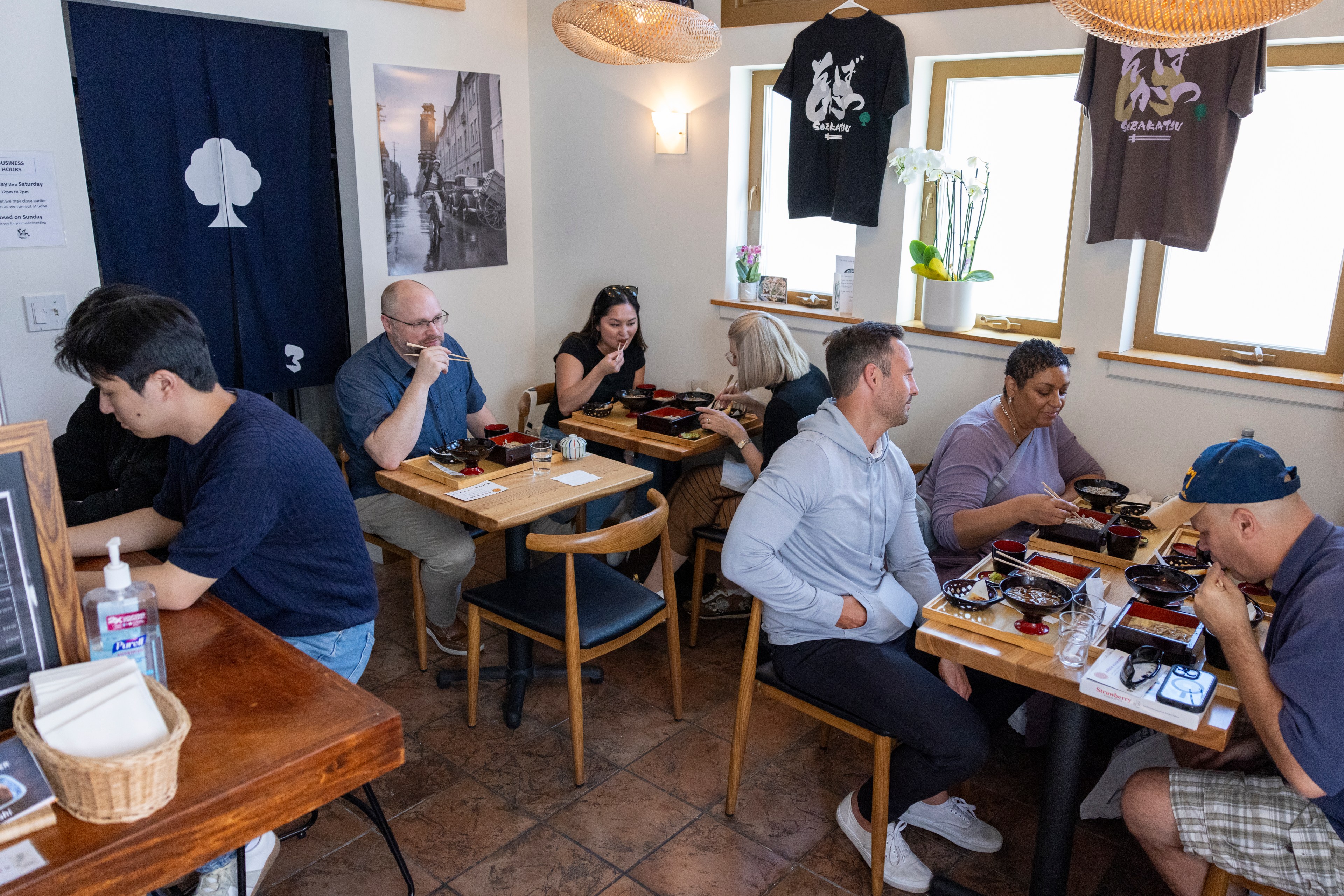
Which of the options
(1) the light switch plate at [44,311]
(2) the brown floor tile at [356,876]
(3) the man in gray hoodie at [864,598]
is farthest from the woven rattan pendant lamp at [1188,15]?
(1) the light switch plate at [44,311]

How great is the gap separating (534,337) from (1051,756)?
12.1 ft

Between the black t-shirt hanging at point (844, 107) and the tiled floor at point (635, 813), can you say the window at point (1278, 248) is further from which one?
the tiled floor at point (635, 813)

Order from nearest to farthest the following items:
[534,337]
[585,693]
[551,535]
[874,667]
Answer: [874,667], [551,535], [585,693], [534,337]

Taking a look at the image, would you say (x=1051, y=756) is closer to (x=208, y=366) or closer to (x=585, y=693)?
(x=585, y=693)

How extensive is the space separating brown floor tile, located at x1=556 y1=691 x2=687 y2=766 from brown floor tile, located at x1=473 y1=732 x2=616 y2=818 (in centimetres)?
5

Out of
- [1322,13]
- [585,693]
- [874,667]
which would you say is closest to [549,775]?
[585,693]

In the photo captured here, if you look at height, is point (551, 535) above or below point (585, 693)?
above

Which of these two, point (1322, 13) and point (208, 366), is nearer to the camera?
point (208, 366)

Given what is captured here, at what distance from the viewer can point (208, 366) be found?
1951 millimetres

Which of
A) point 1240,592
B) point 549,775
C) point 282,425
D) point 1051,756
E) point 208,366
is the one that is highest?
point 208,366

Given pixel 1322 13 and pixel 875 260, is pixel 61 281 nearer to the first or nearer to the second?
pixel 875 260

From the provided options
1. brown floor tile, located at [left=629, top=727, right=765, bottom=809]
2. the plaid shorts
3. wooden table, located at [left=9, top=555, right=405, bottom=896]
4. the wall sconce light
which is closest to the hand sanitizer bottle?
wooden table, located at [left=9, top=555, right=405, bottom=896]

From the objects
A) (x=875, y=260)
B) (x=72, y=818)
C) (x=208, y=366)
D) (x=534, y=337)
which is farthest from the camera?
(x=534, y=337)

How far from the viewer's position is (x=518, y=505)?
287cm
